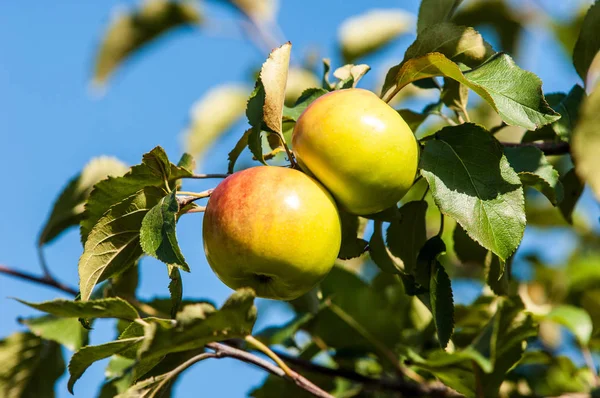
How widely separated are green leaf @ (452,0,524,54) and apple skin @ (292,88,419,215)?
1721 millimetres

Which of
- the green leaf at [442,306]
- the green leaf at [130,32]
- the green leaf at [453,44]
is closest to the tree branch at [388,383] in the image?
the green leaf at [442,306]

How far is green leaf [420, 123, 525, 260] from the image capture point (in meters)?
0.99

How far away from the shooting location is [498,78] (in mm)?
1019

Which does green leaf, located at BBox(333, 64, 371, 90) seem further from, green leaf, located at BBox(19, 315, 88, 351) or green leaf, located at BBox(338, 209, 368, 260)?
green leaf, located at BBox(19, 315, 88, 351)

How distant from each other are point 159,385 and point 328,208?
38 centimetres

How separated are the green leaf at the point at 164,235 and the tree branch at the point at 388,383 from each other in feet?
1.98

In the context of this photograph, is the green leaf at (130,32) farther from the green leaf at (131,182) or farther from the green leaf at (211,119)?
the green leaf at (131,182)

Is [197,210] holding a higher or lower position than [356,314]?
higher

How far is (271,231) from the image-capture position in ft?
3.14

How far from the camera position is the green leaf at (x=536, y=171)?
3.67 ft

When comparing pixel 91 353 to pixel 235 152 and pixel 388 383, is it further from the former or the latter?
pixel 388 383

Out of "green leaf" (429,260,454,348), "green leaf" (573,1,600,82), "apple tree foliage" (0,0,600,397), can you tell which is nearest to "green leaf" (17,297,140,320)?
"apple tree foliage" (0,0,600,397)

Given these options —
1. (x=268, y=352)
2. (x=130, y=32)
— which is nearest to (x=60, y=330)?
(x=268, y=352)

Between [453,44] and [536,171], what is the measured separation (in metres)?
0.25
